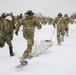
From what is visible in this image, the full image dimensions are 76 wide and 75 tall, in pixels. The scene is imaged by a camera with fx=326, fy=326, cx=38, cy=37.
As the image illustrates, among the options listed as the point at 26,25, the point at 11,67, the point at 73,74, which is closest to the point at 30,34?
the point at 26,25

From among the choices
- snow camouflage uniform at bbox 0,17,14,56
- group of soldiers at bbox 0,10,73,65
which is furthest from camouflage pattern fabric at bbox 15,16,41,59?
snow camouflage uniform at bbox 0,17,14,56

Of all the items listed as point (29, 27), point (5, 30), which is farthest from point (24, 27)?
point (5, 30)

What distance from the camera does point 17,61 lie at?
11.0m

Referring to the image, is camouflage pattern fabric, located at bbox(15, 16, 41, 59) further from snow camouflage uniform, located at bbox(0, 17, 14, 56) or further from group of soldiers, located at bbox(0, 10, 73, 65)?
snow camouflage uniform, located at bbox(0, 17, 14, 56)

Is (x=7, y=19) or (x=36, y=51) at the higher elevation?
(x=7, y=19)

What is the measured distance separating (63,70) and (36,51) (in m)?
3.21

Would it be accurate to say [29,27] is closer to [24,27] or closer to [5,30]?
[24,27]

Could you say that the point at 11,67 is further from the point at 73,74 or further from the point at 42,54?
the point at 42,54

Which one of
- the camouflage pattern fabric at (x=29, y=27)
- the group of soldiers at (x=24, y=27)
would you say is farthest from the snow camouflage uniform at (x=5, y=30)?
the camouflage pattern fabric at (x=29, y=27)

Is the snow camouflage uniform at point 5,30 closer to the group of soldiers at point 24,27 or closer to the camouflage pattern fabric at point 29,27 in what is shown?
the group of soldiers at point 24,27

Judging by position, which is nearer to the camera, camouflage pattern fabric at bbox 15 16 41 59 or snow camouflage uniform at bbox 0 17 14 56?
camouflage pattern fabric at bbox 15 16 41 59

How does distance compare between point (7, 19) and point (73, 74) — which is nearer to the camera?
point (73, 74)

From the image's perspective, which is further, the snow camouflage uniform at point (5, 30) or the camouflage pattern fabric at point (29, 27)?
the snow camouflage uniform at point (5, 30)

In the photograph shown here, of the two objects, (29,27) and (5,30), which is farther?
(5,30)
